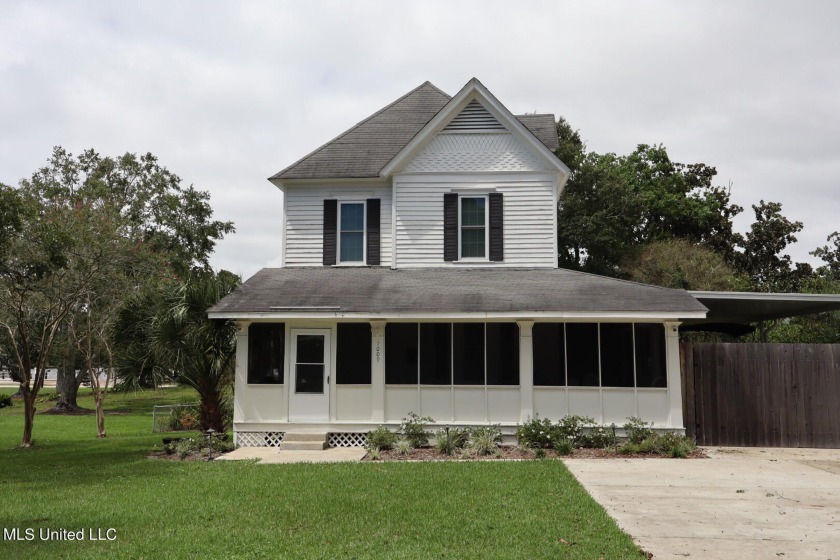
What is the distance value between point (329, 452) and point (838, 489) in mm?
9041

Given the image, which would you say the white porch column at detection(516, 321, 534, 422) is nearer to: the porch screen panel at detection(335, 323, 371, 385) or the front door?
the porch screen panel at detection(335, 323, 371, 385)

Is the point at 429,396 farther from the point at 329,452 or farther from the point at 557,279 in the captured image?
the point at 557,279

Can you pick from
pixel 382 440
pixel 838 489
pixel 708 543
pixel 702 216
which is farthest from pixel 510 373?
pixel 702 216

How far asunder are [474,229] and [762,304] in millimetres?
6890

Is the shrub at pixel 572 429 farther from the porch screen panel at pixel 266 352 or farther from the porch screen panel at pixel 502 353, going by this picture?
the porch screen panel at pixel 266 352

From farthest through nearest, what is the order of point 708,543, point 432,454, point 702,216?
point 702,216
point 432,454
point 708,543

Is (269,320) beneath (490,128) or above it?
beneath

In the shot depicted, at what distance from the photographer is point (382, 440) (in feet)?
47.3

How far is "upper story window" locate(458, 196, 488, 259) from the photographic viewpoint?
17641mm

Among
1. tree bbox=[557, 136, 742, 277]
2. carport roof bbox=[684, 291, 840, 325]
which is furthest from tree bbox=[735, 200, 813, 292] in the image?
carport roof bbox=[684, 291, 840, 325]

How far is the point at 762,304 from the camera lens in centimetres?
1561

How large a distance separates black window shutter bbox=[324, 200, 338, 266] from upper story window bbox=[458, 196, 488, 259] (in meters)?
3.29

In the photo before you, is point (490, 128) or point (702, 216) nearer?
point (490, 128)

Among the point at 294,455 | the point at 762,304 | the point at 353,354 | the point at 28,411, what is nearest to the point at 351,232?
the point at 353,354
